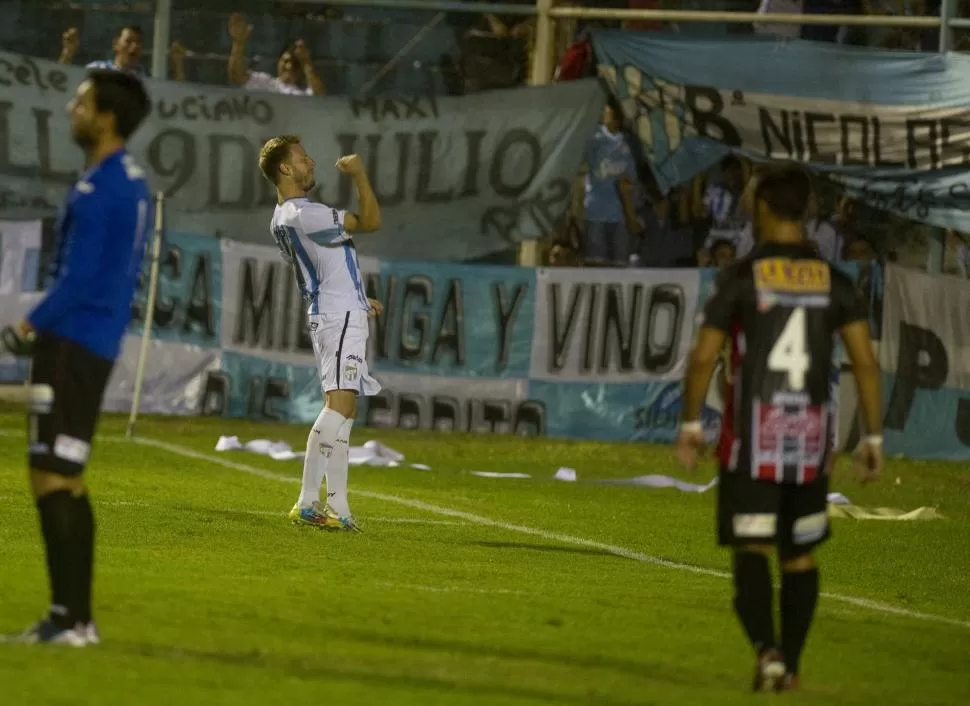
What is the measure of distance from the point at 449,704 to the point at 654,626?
8.01ft

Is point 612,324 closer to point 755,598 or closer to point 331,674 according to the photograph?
point 755,598

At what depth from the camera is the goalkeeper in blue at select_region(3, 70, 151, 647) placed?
25.6 ft

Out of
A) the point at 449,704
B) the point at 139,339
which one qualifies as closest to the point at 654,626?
the point at 449,704

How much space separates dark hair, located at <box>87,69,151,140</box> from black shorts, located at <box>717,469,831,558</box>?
2.51 meters

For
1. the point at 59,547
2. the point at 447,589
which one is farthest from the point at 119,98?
the point at 447,589

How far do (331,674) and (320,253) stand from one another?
5.70 meters

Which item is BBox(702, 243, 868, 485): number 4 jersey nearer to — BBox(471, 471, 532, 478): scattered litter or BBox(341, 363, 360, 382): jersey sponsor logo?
BBox(341, 363, 360, 382): jersey sponsor logo

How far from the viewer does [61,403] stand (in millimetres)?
7875

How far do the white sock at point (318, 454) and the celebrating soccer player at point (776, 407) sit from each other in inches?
207

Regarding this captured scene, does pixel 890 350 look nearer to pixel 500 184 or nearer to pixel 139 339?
pixel 500 184

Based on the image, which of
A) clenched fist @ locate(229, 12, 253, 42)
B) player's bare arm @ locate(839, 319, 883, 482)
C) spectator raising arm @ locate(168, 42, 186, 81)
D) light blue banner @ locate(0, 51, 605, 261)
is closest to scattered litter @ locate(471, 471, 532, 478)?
light blue banner @ locate(0, 51, 605, 261)

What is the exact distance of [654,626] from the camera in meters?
9.52

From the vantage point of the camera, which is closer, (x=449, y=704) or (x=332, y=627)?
(x=449, y=704)

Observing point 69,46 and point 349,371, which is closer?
point 349,371
